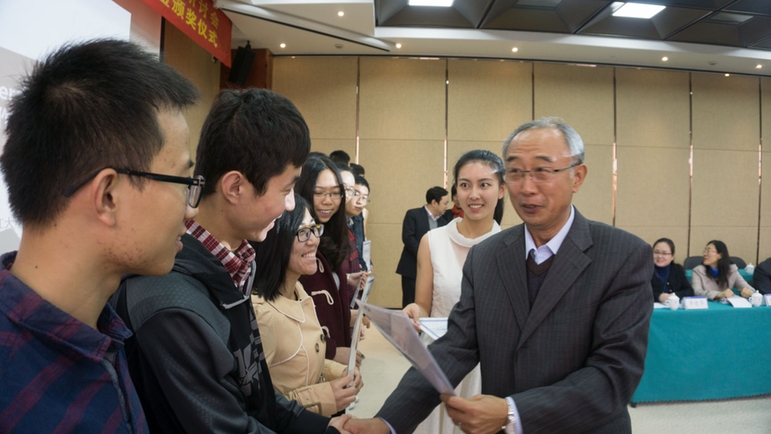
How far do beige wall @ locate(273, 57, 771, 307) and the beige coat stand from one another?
528 cm

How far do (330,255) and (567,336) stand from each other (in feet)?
4.44

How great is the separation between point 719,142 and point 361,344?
6.42 meters

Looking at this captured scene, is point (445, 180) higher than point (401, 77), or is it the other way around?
point (401, 77)

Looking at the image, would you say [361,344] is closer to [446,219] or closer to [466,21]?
[446,219]

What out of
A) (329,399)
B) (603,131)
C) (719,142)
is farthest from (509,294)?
(719,142)

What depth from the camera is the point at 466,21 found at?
5891 mm

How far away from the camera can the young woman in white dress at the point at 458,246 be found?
227 cm

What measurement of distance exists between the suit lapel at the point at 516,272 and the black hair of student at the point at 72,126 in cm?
104

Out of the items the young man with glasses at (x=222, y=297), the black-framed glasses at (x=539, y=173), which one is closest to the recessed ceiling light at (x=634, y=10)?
the black-framed glasses at (x=539, y=173)

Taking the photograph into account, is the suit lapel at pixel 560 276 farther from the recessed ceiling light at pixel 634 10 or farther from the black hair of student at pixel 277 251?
the recessed ceiling light at pixel 634 10

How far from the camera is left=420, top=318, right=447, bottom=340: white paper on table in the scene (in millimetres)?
2059

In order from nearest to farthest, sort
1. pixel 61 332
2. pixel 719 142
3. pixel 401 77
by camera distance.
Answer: pixel 61 332 → pixel 401 77 → pixel 719 142

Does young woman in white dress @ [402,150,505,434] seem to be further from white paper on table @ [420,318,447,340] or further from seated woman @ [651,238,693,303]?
seated woman @ [651,238,693,303]

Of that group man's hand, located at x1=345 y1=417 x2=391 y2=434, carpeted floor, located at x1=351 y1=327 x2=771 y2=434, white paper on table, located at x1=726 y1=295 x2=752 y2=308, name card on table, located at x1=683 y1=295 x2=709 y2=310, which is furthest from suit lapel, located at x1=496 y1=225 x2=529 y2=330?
white paper on table, located at x1=726 y1=295 x2=752 y2=308
